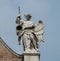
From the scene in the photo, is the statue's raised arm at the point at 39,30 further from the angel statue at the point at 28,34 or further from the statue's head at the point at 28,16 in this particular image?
the statue's head at the point at 28,16

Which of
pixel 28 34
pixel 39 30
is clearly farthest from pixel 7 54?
pixel 39 30

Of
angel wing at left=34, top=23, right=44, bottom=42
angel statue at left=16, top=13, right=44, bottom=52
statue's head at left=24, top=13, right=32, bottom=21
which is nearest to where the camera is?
angel statue at left=16, top=13, right=44, bottom=52

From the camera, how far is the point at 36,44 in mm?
188875

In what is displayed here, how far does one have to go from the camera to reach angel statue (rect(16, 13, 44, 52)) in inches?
7436

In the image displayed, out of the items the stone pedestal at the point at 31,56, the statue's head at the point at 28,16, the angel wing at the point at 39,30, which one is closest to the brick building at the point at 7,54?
the stone pedestal at the point at 31,56

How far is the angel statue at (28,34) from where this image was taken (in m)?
189

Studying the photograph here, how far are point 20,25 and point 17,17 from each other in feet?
1.50

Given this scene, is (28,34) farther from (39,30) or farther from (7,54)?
(7,54)

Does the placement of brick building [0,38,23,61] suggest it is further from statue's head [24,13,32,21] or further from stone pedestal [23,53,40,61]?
statue's head [24,13,32,21]

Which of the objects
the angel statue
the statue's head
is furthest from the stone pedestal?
the statue's head

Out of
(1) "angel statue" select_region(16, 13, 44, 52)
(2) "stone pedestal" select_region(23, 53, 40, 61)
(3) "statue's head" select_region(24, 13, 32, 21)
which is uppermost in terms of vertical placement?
(3) "statue's head" select_region(24, 13, 32, 21)

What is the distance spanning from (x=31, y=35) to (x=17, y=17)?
1035mm

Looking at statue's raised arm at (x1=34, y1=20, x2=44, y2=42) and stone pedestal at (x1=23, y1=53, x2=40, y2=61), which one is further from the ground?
statue's raised arm at (x1=34, y1=20, x2=44, y2=42)

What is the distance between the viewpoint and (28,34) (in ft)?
620
